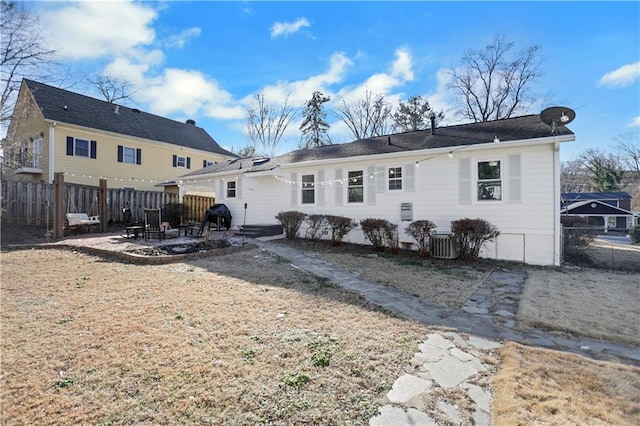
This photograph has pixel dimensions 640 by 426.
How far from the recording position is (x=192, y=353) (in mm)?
3146

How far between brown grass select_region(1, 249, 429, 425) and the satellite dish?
8.10m

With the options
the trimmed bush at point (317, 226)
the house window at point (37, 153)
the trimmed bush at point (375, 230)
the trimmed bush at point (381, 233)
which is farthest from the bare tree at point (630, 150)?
the house window at point (37, 153)

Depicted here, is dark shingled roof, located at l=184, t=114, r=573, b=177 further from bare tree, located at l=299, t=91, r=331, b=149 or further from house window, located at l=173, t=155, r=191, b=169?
bare tree, located at l=299, t=91, r=331, b=149

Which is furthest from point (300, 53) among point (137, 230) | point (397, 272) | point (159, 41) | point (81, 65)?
point (81, 65)

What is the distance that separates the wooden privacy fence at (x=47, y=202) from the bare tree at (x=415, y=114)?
21.4 m

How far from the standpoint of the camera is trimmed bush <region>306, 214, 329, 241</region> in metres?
11.6

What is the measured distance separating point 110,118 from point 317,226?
1608cm

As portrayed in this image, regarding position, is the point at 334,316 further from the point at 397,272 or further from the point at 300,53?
the point at 300,53

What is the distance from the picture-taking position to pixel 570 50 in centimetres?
1020

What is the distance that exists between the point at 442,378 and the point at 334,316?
1.74 meters

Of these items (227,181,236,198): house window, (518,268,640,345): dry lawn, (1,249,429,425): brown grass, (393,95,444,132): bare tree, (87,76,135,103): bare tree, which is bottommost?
(518,268,640,345): dry lawn

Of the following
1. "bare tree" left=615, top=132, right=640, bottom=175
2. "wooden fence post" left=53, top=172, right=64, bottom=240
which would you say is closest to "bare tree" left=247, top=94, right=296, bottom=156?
"wooden fence post" left=53, top=172, right=64, bottom=240

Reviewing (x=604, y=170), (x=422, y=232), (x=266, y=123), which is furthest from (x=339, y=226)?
(x=604, y=170)

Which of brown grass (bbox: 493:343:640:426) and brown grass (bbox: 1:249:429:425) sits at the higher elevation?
brown grass (bbox: 1:249:429:425)
